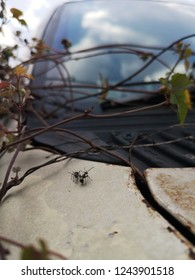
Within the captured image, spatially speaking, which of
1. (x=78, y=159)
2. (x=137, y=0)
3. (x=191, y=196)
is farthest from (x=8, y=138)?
(x=137, y=0)

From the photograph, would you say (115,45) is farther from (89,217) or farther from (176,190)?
(89,217)

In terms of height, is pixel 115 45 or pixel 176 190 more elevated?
pixel 115 45

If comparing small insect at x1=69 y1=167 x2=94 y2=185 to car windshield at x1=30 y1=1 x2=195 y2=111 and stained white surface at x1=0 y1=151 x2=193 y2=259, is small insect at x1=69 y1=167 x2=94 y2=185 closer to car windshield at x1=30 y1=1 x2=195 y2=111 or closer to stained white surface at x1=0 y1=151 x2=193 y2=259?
stained white surface at x1=0 y1=151 x2=193 y2=259

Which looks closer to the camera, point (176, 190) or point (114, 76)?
point (176, 190)

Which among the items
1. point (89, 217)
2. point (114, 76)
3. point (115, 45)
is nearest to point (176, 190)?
point (89, 217)

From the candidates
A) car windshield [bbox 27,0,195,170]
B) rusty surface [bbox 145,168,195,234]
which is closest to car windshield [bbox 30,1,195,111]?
car windshield [bbox 27,0,195,170]

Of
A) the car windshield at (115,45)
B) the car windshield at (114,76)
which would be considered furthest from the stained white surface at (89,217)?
the car windshield at (115,45)
